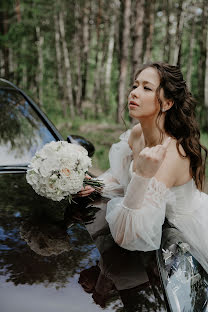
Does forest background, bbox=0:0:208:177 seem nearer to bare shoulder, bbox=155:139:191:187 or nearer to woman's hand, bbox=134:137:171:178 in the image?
bare shoulder, bbox=155:139:191:187

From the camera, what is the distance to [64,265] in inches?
60.4

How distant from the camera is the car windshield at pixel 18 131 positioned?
8.61 ft

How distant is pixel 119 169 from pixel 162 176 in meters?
0.81

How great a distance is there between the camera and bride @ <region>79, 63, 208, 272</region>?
5.93ft

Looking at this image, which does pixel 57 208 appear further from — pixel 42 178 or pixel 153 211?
pixel 153 211

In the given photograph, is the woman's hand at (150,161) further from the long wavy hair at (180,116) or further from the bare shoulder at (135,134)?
the bare shoulder at (135,134)

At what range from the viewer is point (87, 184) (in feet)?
8.14

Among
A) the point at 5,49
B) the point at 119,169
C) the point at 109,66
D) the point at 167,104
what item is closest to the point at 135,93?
the point at 167,104

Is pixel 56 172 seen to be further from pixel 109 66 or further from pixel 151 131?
pixel 109 66

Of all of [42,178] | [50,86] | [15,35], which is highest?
[42,178]

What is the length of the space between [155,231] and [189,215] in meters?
0.55

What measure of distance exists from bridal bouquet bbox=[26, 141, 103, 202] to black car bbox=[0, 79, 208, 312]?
0.40 ft

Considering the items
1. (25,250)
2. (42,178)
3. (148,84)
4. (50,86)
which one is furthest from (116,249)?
(50,86)

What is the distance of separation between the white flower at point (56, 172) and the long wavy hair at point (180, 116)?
1.89 ft
